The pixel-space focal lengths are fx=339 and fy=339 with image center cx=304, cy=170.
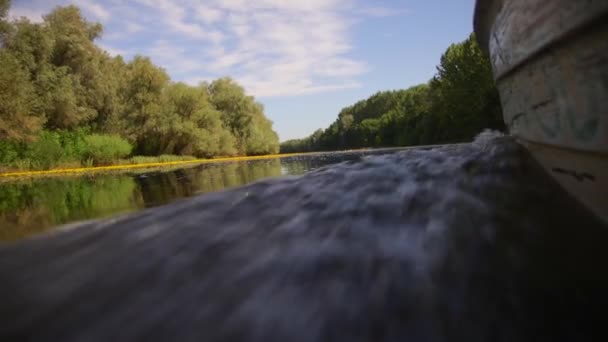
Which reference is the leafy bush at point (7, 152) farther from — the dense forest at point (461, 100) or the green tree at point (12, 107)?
the dense forest at point (461, 100)

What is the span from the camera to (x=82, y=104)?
89.9 ft

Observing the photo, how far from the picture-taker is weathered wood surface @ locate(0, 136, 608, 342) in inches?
39.2

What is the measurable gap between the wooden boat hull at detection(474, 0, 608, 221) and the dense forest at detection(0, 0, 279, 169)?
18.6 m

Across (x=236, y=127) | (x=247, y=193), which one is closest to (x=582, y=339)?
(x=247, y=193)

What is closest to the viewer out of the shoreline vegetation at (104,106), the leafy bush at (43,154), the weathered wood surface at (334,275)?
the weathered wood surface at (334,275)

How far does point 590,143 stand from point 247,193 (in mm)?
2442

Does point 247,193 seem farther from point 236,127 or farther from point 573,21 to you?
point 236,127

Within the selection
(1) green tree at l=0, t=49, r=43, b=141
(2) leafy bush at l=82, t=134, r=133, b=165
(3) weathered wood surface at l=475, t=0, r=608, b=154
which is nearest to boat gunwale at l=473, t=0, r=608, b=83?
(3) weathered wood surface at l=475, t=0, r=608, b=154

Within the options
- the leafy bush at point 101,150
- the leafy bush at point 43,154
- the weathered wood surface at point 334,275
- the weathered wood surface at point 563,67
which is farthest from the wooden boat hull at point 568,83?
the leafy bush at point 101,150

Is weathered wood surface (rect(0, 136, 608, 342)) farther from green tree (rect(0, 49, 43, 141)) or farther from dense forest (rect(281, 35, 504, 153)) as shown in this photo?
dense forest (rect(281, 35, 504, 153))

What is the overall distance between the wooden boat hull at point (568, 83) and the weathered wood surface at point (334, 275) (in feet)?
0.67

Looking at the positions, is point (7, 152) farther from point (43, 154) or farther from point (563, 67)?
point (563, 67)

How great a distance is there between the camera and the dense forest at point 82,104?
16672 mm

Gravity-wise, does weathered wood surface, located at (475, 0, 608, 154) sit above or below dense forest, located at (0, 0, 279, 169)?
below
